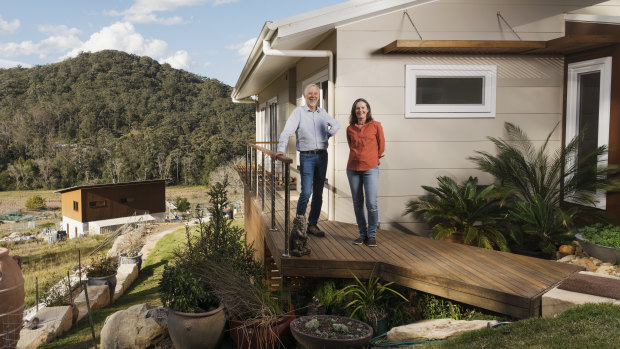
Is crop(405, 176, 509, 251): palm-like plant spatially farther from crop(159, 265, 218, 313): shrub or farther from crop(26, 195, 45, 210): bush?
crop(26, 195, 45, 210): bush

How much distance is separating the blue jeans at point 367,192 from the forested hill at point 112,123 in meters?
50.0

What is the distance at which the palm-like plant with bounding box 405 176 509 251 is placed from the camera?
5438mm

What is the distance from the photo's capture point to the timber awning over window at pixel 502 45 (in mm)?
5461

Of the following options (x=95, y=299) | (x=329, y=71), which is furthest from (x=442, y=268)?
(x=95, y=299)

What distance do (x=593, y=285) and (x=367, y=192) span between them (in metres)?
2.02

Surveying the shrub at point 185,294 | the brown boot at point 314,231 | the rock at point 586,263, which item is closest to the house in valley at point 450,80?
the brown boot at point 314,231

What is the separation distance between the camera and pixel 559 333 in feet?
10.3

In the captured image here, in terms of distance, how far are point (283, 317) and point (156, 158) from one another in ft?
198

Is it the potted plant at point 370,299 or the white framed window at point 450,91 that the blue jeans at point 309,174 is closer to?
the potted plant at point 370,299

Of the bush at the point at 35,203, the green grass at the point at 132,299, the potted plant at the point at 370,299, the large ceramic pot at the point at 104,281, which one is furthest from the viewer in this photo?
the bush at the point at 35,203

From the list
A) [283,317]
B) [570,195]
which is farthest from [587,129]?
[283,317]

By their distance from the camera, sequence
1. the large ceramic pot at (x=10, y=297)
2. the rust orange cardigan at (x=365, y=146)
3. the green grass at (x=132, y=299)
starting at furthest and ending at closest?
the green grass at (x=132, y=299) < the large ceramic pot at (x=10, y=297) < the rust orange cardigan at (x=365, y=146)

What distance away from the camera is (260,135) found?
15.6 metres

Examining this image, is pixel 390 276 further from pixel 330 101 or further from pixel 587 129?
pixel 587 129
